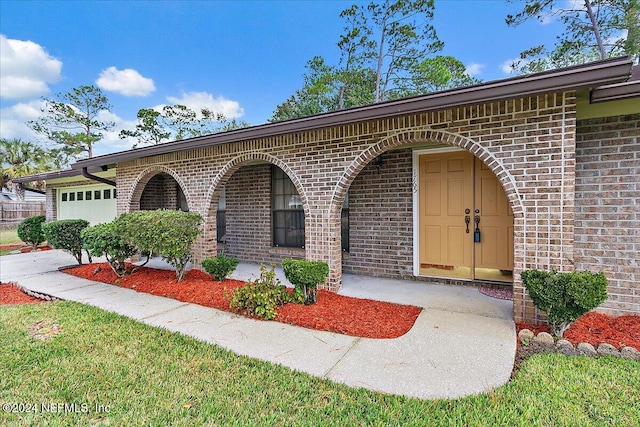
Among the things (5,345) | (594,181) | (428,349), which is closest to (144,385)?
(5,345)

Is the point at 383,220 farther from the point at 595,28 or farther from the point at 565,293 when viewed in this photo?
the point at 595,28

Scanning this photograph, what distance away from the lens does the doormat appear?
491 cm

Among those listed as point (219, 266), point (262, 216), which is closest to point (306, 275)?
point (219, 266)

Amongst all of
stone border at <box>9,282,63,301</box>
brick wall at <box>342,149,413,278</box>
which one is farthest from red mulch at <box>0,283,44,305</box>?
brick wall at <box>342,149,413,278</box>

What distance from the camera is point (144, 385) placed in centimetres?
268

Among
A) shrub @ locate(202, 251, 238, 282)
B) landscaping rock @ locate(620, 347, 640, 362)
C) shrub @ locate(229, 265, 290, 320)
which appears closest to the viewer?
landscaping rock @ locate(620, 347, 640, 362)

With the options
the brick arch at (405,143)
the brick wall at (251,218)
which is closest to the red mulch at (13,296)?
the brick wall at (251,218)

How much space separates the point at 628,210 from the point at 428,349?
316 centimetres

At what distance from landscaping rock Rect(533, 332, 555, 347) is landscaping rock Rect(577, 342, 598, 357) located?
0.73 feet

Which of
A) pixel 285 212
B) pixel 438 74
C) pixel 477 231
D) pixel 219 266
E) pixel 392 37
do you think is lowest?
pixel 219 266

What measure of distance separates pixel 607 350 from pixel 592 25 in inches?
501

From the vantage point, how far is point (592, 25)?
10.9 m

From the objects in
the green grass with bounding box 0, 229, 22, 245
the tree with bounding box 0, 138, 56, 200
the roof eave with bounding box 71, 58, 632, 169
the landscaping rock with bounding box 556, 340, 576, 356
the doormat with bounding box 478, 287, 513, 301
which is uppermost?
the tree with bounding box 0, 138, 56, 200

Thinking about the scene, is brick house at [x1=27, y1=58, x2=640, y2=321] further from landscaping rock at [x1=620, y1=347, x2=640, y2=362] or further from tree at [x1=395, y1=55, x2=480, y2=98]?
tree at [x1=395, y1=55, x2=480, y2=98]
